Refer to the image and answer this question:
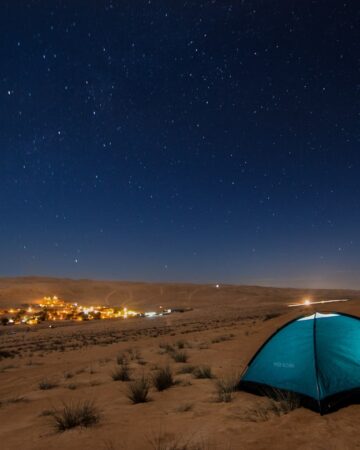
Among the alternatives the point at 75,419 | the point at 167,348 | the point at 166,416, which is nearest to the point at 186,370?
the point at 166,416

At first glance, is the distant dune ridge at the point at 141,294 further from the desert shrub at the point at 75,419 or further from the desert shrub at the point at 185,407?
the desert shrub at the point at 75,419

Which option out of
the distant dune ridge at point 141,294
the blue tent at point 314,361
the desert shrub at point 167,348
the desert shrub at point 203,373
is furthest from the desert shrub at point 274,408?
the distant dune ridge at point 141,294

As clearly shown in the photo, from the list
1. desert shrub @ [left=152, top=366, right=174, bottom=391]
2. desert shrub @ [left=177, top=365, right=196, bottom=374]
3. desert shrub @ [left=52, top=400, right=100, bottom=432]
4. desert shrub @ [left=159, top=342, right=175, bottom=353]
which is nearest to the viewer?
desert shrub @ [left=52, top=400, right=100, bottom=432]

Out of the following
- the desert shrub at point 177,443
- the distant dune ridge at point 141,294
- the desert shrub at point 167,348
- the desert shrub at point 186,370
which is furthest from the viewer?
the distant dune ridge at point 141,294

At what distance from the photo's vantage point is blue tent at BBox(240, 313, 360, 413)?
6.50 metres

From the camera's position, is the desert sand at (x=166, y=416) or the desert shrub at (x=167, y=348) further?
the desert shrub at (x=167, y=348)

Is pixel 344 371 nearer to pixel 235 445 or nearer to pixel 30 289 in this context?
pixel 235 445

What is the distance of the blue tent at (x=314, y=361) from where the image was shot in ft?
21.3

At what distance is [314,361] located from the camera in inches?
269

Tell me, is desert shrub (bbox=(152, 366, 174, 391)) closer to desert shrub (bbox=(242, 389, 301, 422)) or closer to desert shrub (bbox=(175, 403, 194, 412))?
desert shrub (bbox=(175, 403, 194, 412))

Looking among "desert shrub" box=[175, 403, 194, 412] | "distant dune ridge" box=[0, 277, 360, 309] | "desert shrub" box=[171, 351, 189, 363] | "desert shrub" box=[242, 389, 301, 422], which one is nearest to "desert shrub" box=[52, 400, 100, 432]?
"desert shrub" box=[175, 403, 194, 412]

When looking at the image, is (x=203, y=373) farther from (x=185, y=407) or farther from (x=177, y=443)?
(x=177, y=443)

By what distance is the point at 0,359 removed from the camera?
68.9 ft

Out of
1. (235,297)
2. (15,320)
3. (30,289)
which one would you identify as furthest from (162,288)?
(15,320)
